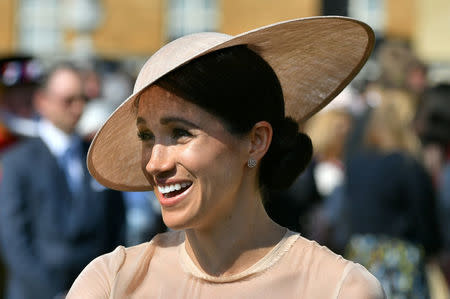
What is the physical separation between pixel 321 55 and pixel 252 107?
0.29 metres

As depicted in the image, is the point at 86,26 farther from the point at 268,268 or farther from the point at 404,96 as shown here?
the point at 268,268

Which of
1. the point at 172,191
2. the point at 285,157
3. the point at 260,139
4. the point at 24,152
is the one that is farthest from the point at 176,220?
the point at 24,152

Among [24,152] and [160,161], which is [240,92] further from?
[24,152]

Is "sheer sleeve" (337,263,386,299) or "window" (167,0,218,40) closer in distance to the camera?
"sheer sleeve" (337,263,386,299)

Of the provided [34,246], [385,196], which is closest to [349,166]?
[385,196]

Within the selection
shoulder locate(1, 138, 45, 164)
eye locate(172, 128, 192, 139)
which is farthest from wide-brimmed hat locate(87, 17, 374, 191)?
shoulder locate(1, 138, 45, 164)

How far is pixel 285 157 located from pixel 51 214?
3.31 meters

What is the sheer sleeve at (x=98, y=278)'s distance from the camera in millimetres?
2838

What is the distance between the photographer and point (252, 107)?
2895 millimetres

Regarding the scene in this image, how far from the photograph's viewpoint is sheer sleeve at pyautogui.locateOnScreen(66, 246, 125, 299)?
9.31 ft

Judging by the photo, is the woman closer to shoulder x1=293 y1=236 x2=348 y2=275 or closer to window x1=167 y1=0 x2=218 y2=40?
shoulder x1=293 y1=236 x2=348 y2=275

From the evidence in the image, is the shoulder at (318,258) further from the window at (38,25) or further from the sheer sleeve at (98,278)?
the window at (38,25)

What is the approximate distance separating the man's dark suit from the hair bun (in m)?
3.22

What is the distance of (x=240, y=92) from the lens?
284cm
